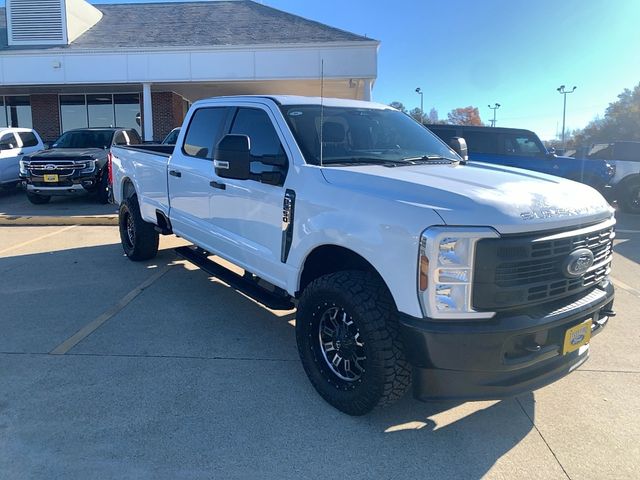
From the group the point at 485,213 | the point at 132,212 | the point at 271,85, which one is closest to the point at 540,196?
the point at 485,213

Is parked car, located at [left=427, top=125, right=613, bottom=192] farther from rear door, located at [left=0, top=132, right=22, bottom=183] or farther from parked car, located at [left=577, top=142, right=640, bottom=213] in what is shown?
rear door, located at [left=0, top=132, right=22, bottom=183]

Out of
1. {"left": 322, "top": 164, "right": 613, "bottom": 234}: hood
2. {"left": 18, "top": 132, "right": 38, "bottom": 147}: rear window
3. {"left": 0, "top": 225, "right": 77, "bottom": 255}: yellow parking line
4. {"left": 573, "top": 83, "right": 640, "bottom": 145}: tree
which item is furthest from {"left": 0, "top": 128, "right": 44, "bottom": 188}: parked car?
{"left": 573, "top": 83, "right": 640, "bottom": 145}: tree

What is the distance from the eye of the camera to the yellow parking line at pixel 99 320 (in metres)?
4.40

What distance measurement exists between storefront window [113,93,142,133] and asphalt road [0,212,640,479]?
17582 mm

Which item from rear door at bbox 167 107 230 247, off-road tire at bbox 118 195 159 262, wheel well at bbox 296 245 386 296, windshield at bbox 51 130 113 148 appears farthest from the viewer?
windshield at bbox 51 130 113 148

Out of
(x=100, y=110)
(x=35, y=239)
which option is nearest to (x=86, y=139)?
(x=35, y=239)

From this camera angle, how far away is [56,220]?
1066 centimetres

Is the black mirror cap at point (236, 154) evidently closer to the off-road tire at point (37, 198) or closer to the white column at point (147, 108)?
the off-road tire at point (37, 198)

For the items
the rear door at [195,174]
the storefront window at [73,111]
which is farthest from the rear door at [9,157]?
the rear door at [195,174]

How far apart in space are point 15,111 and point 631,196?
2241cm

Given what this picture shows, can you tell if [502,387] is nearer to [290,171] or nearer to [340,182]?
[340,182]

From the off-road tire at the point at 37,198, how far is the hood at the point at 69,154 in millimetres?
1021

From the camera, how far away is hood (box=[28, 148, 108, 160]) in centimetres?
1222

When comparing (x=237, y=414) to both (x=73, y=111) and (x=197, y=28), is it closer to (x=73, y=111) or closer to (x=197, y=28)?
(x=197, y=28)
